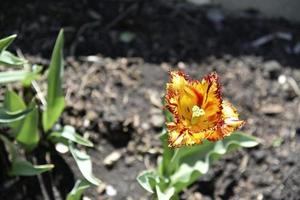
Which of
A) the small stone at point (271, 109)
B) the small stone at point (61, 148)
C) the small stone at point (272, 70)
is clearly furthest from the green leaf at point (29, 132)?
the small stone at point (272, 70)

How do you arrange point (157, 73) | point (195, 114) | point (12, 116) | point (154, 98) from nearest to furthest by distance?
point (195, 114) → point (12, 116) → point (154, 98) → point (157, 73)

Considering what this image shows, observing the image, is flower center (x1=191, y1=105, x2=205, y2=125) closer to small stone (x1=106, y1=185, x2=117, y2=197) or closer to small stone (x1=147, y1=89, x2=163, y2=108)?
small stone (x1=106, y1=185, x2=117, y2=197)

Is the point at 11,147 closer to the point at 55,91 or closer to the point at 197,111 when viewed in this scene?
the point at 55,91

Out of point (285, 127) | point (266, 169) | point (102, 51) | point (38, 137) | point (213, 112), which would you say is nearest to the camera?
point (213, 112)

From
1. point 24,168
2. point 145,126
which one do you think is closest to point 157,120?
point 145,126

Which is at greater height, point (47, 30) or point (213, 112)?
point (213, 112)

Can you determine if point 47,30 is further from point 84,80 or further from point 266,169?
point 266,169

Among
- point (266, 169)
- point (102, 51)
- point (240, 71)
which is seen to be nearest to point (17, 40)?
point (102, 51)

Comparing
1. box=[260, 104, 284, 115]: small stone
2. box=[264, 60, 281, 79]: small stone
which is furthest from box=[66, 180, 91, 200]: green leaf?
box=[264, 60, 281, 79]: small stone
